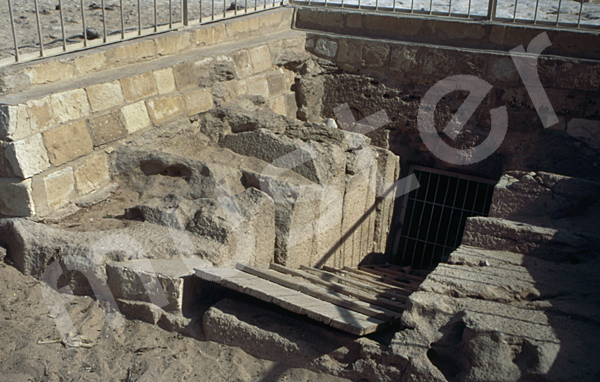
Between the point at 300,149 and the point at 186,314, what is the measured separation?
1764mm

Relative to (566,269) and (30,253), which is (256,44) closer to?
(30,253)

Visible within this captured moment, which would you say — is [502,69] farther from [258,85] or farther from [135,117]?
[135,117]

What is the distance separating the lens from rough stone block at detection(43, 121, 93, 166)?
144 inches

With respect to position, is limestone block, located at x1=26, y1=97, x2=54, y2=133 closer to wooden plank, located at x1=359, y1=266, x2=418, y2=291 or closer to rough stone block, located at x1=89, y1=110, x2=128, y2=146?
rough stone block, located at x1=89, y1=110, x2=128, y2=146

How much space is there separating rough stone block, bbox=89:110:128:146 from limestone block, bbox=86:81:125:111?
0.07m

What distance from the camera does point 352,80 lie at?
630 centimetres

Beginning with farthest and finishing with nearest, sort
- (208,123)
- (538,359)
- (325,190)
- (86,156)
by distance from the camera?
(208,123) < (325,190) < (86,156) < (538,359)

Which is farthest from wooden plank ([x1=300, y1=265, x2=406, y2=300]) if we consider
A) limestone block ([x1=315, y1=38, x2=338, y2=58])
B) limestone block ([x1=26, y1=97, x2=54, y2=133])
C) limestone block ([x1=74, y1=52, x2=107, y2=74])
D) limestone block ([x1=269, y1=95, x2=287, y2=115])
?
limestone block ([x1=315, y1=38, x2=338, y2=58])

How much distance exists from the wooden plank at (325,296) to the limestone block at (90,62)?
6.69 feet

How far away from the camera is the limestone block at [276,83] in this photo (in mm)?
5844

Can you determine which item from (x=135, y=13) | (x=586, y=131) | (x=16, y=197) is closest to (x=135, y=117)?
(x=16, y=197)

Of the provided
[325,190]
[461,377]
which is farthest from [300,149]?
[461,377]

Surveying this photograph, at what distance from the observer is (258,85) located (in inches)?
223

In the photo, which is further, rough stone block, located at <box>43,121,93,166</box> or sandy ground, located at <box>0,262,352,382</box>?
rough stone block, located at <box>43,121,93,166</box>
